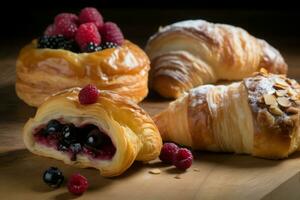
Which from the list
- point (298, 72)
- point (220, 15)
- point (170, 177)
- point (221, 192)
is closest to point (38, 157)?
point (170, 177)

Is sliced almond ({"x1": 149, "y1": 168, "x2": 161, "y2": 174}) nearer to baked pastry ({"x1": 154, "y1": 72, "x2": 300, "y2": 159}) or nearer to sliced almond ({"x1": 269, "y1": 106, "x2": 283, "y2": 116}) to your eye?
baked pastry ({"x1": 154, "y1": 72, "x2": 300, "y2": 159})

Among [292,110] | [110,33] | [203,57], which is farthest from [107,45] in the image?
[292,110]

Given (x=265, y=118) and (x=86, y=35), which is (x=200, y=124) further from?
(x=86, y=35)

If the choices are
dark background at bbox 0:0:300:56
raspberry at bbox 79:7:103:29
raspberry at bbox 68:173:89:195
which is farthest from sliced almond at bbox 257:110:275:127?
dark background at bbox 0:0:300:56

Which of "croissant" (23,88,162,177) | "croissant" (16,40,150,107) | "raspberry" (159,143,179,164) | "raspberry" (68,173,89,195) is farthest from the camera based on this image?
"croissant" (16,40,150,107)

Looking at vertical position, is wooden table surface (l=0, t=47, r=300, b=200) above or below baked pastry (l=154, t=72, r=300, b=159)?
below

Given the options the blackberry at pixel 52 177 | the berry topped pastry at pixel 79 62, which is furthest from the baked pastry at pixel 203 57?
the blackberry at pixel 52 177

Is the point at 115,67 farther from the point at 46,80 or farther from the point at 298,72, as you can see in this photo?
the point at 298,72
